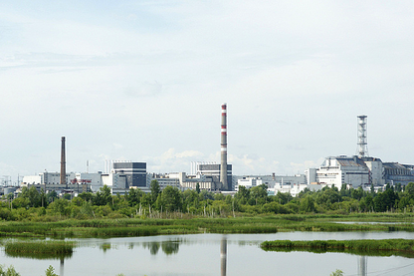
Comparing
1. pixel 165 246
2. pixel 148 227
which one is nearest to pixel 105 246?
pixel 165 246

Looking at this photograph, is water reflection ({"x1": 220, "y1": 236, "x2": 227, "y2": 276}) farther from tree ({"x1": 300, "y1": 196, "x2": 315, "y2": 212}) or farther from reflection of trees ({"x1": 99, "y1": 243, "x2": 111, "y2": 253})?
tree ({"x1": 300, "y1": 196, "x2": 315, "y2": 212})

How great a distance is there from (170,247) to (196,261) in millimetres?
7046

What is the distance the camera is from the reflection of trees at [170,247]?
43562 mm

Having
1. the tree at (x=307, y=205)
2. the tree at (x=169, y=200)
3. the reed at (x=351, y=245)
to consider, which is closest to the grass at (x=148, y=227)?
the tree at (x=169, y=200)

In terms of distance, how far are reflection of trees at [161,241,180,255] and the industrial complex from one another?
9340 centimetres

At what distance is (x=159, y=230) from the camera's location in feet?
193

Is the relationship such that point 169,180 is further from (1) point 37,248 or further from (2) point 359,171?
(1) point 37,248

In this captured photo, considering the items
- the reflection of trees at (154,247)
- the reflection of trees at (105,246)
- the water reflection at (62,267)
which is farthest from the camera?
the reflection of trees at (105,246)

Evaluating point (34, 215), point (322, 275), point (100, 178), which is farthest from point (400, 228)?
point (100, 178)

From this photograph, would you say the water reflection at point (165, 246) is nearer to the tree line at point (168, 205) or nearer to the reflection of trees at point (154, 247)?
the reflection of trees at point (154, 247)

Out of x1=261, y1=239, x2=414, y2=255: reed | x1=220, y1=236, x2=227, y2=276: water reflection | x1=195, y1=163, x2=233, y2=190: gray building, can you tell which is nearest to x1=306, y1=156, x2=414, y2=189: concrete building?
x1=195, y1=163, x2=233, y2=190: gray building

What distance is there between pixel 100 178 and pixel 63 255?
4860 inches

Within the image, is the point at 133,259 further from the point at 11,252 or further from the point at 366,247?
the point at 366,247

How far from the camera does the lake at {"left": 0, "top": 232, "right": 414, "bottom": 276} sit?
1380 inches
